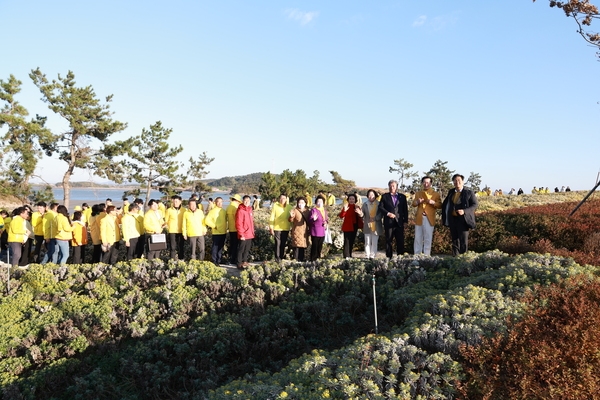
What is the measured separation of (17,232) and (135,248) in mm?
2708

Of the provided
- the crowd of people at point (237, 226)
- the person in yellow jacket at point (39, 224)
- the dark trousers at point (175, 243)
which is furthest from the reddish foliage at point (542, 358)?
the person in yellow jacket at point (39, 224)

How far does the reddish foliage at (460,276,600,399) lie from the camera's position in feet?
10.8

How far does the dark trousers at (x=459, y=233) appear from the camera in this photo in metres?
8.88

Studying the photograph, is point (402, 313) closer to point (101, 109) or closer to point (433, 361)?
point (433, 361)

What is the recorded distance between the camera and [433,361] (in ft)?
12.1

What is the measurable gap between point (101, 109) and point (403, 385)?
100 feet

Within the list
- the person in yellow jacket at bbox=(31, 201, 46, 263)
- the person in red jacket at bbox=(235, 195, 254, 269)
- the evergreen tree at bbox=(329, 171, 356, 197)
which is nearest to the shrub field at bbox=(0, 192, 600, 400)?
the person in red jacket at bbox=(235, 195, 254, 269)

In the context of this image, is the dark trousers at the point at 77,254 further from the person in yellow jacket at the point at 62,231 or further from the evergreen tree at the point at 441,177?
the evergreen tree at the point at 441,177

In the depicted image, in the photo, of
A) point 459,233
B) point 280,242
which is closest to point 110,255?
point 280,242

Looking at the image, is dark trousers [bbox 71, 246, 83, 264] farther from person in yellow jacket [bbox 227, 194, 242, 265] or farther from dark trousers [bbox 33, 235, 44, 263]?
person in yellow jacket [bbox 227, 194, 242, 265]

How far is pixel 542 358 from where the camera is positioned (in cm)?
348

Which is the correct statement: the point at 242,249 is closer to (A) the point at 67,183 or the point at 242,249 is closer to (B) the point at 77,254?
(B) the point at 77,254

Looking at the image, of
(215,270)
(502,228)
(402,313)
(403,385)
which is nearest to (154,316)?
(215,270)

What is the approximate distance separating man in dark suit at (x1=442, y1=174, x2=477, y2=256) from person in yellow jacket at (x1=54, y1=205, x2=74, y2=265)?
324 inches
